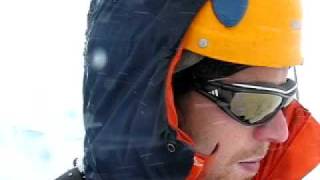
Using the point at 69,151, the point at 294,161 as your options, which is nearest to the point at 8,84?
the point at 69,151

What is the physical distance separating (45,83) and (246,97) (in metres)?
4.65

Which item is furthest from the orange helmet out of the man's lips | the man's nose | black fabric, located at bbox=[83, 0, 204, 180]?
the man's lips

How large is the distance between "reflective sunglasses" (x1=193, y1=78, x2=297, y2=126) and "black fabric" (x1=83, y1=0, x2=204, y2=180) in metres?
0.24

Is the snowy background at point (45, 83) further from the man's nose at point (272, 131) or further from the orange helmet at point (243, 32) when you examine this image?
the orange helmet at point (243, 32)

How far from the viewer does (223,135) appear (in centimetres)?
229

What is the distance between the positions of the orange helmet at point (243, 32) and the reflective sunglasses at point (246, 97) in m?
0.12

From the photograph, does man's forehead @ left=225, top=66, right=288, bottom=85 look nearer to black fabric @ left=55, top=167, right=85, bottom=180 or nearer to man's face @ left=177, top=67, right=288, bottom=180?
man's face @ left=177, top=67, right=288, bottom=180

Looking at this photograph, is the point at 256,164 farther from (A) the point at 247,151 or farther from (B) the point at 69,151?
(B) the point at 69,151

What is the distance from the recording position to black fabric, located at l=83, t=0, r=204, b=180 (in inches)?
79.2

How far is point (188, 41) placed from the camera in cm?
205

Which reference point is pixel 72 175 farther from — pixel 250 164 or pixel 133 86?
pixel 250 164

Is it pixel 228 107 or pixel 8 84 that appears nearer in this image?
pixel 228 107

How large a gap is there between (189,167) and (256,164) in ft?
1.26

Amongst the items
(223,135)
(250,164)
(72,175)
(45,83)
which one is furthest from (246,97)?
(45,83)
